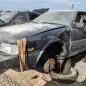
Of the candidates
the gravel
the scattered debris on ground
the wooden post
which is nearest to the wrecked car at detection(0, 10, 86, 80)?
the wooden post

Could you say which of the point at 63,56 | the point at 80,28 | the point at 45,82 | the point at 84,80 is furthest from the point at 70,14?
the point at 45,82

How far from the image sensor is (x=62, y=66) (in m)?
5.54

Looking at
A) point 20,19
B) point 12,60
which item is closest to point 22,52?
point 12,60

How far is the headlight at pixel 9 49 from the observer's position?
13.7ft

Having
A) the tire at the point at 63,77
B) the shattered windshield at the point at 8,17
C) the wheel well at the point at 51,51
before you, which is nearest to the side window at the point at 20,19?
the shattered windshield at the point at 8,17

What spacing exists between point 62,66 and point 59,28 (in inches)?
42.7

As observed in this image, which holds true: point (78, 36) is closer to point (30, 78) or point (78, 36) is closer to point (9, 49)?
point (30, 78)

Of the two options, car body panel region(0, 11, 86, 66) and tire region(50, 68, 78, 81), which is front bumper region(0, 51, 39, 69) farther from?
tire region(50, 68, 78, 81)

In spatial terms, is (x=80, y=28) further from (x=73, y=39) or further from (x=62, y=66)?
(x=62, y=66)

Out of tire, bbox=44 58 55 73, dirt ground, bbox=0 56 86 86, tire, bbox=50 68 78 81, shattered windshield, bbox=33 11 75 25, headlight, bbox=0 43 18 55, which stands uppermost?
shattered windshield, bbox=33 11 75 25

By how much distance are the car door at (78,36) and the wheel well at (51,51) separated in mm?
635

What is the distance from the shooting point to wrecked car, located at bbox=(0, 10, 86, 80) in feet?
14.1

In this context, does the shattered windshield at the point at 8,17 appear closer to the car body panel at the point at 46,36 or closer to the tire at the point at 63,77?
the car body panel at the point at 46,36

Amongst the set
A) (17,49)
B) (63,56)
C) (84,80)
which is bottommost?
(84,80)
